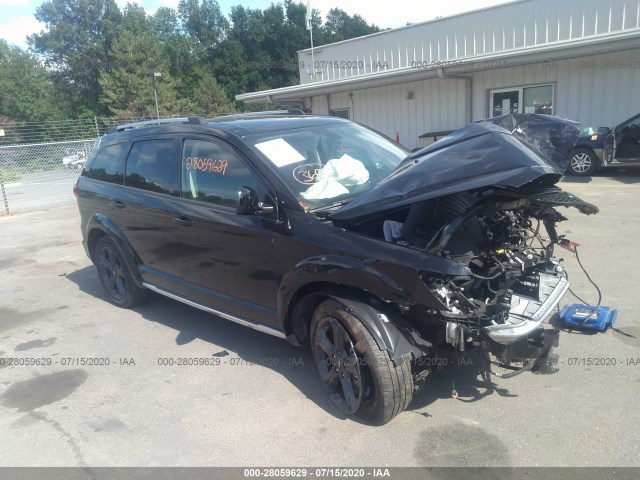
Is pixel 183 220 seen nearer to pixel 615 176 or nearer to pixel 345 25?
pixel 615 176

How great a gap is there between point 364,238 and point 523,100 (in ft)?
42.7

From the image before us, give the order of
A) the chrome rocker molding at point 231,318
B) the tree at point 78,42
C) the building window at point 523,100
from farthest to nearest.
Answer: the tree at point 78,42 < the building window at point 523,100 < the chrome rocker molding at point 231,318

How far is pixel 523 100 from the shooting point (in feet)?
47.2

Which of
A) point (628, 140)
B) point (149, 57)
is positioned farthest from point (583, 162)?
point (149, 57)

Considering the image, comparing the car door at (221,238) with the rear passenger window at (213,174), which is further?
the rear passenger window at (213,174)

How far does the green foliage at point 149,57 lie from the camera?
46.6 metres

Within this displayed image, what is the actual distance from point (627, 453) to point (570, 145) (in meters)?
1.98

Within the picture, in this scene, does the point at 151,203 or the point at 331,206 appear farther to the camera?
the point at 151,203

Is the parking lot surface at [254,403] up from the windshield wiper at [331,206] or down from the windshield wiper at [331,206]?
down

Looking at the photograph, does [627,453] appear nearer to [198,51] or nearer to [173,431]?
[173,431]

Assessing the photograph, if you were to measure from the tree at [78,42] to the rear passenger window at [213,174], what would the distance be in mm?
53762

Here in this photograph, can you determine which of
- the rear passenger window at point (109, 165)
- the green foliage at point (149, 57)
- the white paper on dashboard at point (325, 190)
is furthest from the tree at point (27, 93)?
the white paper on dashboard at point (325, 190)

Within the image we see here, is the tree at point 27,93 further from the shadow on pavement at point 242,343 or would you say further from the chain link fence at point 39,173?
the shadow on pavement at point 242,343

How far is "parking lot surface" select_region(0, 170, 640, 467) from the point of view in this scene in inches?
120
